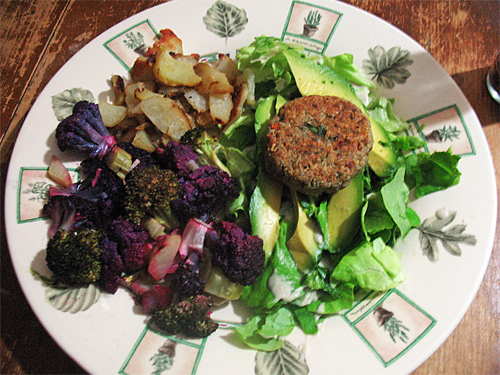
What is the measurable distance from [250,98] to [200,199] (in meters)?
0.79

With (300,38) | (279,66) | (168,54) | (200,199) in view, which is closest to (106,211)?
(200,199)

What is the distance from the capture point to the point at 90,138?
2242 mm

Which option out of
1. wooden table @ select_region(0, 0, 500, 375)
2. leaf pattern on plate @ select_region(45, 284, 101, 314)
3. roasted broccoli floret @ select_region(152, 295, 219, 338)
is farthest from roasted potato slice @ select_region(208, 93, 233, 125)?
wooden table @ select_region(0, 0, 500, 375)

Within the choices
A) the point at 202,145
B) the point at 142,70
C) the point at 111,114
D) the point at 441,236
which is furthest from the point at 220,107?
the point at 441,236

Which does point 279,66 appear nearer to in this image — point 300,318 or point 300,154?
point 300,154

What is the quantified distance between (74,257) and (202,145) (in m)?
0.94

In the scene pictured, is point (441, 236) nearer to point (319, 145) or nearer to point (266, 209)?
point (319, 145)

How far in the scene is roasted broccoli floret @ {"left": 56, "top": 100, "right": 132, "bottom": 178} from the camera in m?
2.21

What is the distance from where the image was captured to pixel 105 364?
74.3 inches

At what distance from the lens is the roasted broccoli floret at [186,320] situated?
197cm

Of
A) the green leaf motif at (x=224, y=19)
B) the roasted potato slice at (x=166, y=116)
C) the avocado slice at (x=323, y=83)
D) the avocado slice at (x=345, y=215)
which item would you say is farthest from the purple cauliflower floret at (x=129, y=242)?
the green leaf motif at (x=224, y=19)

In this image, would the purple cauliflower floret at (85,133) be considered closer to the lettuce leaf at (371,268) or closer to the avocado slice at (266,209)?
the avocado slice at (266,209)

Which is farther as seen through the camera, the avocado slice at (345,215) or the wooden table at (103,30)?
the wooden table at (103,30)

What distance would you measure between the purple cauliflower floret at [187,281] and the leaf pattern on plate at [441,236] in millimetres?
1264
